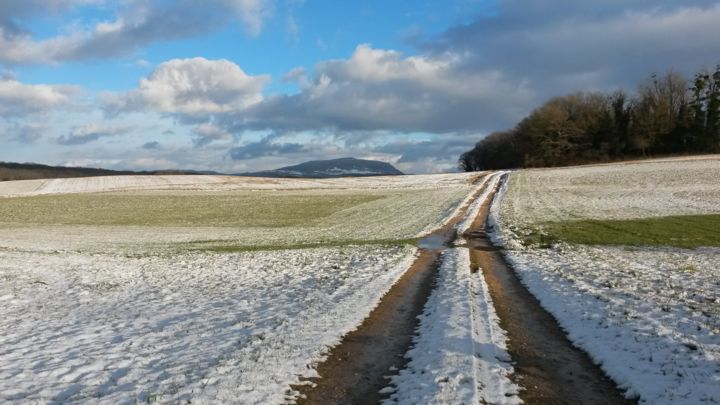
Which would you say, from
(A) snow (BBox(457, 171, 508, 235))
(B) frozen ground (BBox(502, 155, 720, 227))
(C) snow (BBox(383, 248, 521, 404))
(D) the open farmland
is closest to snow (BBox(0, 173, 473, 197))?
(B) frozen ground (BBox(502, 155, 720, 227))

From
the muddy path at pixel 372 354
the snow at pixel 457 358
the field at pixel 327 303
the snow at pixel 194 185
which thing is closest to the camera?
the snow at pixel 457 358

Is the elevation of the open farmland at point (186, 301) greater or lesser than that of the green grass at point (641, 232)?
lesser

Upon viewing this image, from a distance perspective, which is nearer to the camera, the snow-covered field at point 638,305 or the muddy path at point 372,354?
the snow-covered field at point 638,305

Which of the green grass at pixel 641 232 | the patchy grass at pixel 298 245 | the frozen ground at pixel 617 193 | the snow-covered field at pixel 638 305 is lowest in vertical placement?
the patchy grass at pixel 298 245

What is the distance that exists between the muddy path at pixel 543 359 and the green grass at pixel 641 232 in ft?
40.3

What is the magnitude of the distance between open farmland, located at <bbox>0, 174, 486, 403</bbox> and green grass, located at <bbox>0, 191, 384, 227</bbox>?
2.16 meters

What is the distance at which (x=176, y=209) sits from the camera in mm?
56906

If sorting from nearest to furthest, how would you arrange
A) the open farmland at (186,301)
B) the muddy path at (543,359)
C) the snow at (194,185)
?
the muddy path at (543,359)
the open farmland at (186,301)
the snow at (194,185)

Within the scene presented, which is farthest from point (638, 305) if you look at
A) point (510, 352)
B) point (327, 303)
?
point (327, 303)

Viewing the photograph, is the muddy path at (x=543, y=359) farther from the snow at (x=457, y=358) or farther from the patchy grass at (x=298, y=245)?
the patchy grass at (x=298, y=245)

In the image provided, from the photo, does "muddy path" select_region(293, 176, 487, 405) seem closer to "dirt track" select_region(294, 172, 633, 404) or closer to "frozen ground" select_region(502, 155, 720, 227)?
"dirt track" select_region(294, 172, 633, 404)

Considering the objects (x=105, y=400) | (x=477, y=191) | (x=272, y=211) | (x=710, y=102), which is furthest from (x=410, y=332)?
(x=710, y=102)

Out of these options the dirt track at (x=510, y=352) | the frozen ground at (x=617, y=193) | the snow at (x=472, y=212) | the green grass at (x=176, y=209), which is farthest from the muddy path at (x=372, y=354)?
the green grass at (x=176, y=209)

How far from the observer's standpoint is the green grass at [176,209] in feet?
156
